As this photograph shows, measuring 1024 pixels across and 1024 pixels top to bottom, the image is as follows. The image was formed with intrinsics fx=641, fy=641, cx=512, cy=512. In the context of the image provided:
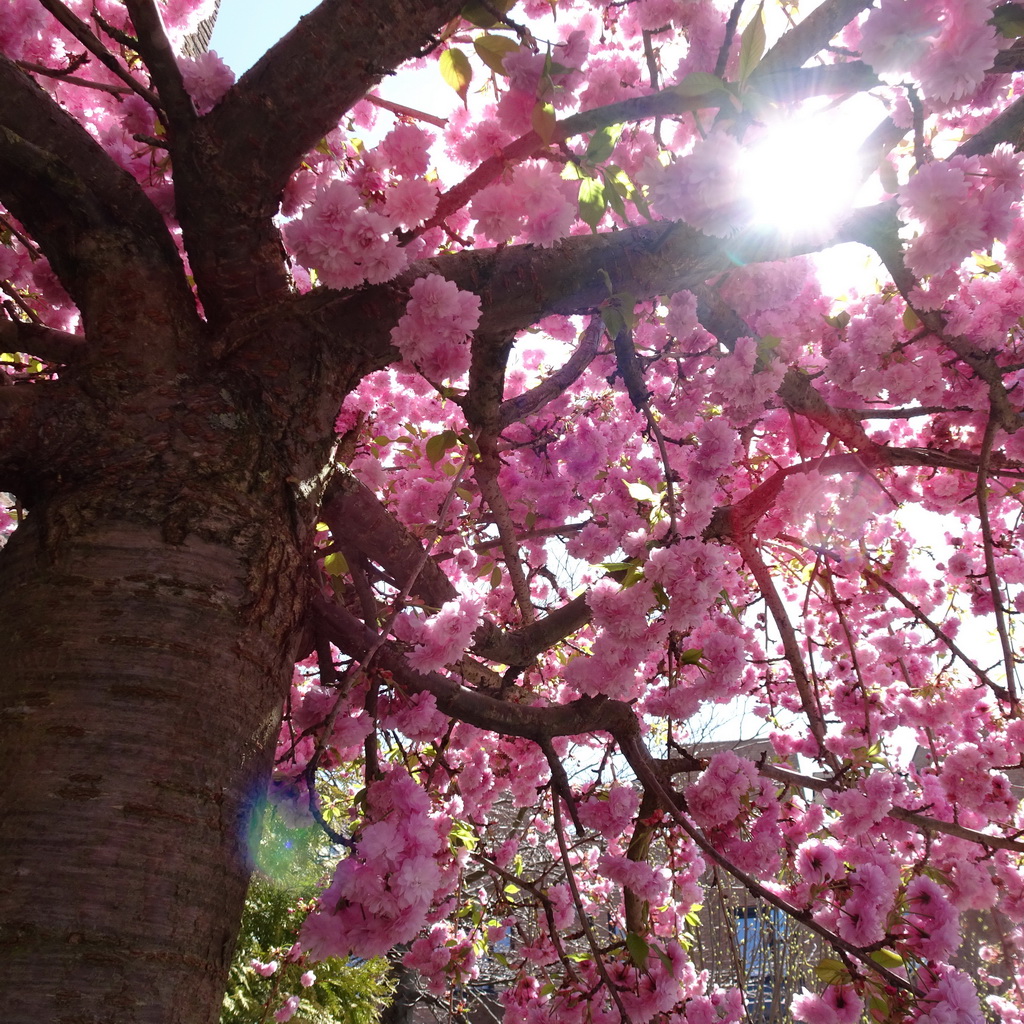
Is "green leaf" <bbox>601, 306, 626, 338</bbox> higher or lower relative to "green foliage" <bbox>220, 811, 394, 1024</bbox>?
higher

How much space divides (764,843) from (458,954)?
7.07 feet

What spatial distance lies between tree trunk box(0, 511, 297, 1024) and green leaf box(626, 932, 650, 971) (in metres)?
1.10

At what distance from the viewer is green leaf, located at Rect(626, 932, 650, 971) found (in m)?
1.66

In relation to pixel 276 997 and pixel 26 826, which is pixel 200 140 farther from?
pixel 276 997

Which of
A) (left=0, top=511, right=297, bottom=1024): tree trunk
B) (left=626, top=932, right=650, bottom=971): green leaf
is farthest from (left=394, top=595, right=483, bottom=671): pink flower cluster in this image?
(left=626, top=932, right=650, bottom=971): green leaf

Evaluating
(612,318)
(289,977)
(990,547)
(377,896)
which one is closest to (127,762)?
(377,896)

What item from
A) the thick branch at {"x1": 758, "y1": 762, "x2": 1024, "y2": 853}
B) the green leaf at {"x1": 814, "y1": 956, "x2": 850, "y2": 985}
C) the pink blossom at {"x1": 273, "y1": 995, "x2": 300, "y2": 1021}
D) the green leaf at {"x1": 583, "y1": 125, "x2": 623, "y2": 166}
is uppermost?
the green leaf at {"x1": 583, "y1": 125, "x2": 623, "y2": 166}

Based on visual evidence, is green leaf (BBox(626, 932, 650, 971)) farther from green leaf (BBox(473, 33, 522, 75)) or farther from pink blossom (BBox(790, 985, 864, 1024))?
green leaf (BBox(473, 33, 522, 75))

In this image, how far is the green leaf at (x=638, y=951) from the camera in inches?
65.4

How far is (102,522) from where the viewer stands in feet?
3.82

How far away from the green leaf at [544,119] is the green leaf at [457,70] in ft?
0.90

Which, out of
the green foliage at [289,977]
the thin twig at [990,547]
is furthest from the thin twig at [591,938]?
the green foliage at [289,977]

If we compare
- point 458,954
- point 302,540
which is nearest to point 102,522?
point 302,540

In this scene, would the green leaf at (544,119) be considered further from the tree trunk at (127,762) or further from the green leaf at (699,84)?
the tree trunk at (127,762)
